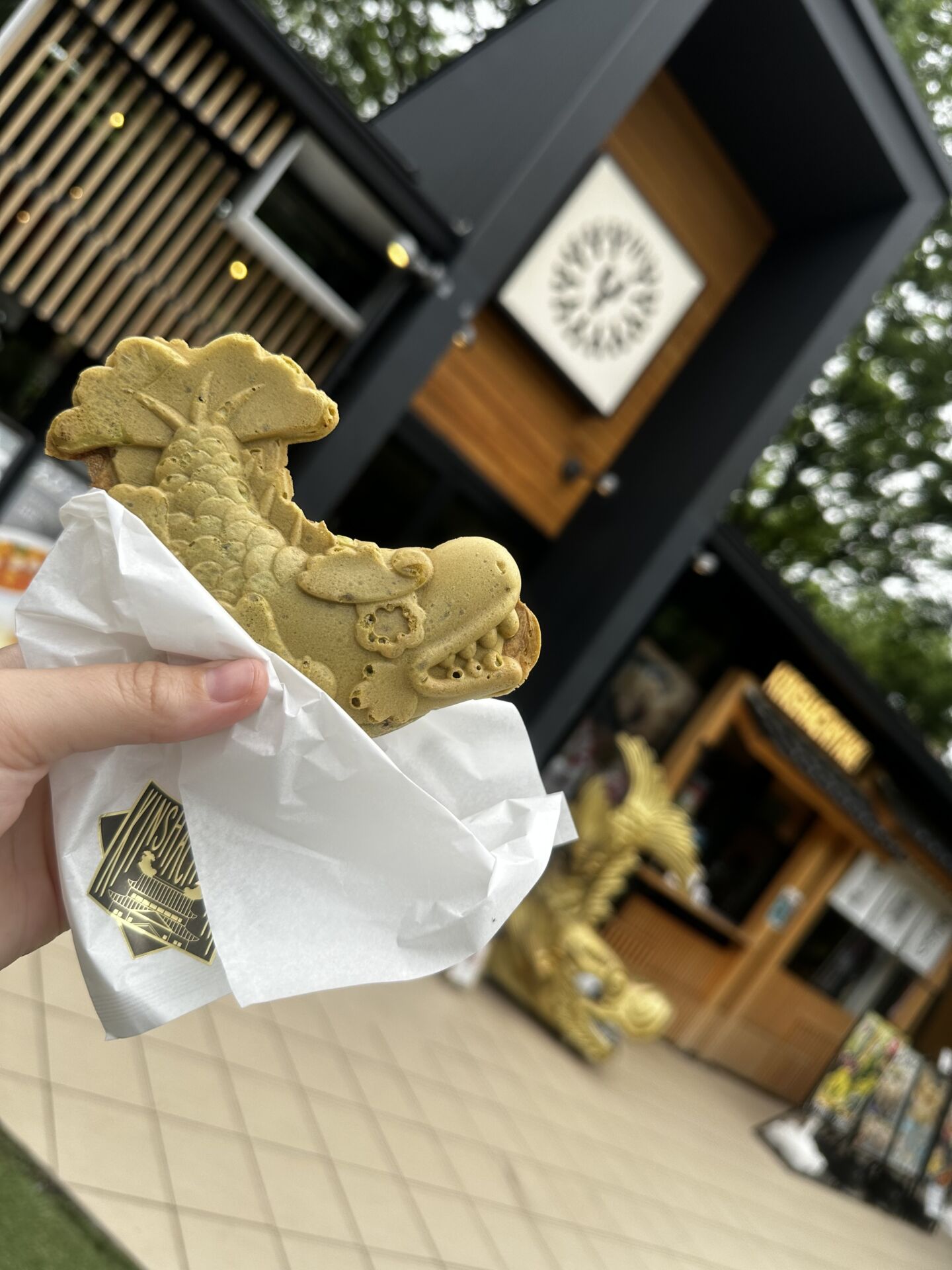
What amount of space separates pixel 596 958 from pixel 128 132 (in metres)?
5.98

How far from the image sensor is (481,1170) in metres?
4.77

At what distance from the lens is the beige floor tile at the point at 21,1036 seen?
3409 millimetres

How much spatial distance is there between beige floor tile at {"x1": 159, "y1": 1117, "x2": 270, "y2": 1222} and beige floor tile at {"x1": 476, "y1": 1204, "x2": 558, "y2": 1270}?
1.23 metres

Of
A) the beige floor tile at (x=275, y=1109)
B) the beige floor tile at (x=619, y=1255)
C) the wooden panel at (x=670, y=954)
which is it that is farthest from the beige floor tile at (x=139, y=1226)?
the wooden panel at (x=670, y=954)

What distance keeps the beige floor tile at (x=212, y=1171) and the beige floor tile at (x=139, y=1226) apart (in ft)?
0.49

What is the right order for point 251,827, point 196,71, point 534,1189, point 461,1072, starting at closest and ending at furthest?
point 251,827 < point 196,71 < point 534,1189 < point 461,1072

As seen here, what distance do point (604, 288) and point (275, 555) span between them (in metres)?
5.64

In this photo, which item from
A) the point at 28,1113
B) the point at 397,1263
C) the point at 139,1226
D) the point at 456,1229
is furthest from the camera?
the point at 456,1229

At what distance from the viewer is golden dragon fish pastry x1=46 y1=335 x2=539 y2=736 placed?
1609 millimetres

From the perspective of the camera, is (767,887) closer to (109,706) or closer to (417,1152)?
(417,1152)

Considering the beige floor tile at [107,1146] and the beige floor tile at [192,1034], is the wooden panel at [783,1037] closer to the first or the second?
the beige floor tile at [192,1034]

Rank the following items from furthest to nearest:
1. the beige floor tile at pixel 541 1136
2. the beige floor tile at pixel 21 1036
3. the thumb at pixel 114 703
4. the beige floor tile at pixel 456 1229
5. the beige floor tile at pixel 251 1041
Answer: the beige floor tile at pixel 541 1136
the beige floor tile at pixel 251 1041
the beige floor tile at pixel 456 1229
the beige floor tile at pixel 21 1036
the thumb at pixel 114 703

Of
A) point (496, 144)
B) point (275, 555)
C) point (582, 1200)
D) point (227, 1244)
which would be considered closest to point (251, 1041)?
point (227, 1244)

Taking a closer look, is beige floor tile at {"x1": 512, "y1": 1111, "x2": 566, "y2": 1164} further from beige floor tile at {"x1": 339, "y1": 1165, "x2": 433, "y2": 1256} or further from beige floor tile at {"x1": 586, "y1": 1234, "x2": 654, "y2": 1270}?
beige floor tile at {"x1": 339, "y1": 1165, "x2": 433, "y2": 1256}
